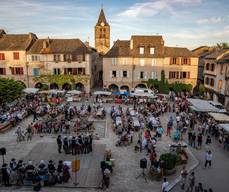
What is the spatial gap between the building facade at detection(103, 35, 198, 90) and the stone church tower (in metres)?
29.4

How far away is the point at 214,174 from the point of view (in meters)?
18.0

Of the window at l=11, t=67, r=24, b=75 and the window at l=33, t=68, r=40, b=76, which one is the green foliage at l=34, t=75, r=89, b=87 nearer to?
the window at l=33, t=68, r=40, b=76

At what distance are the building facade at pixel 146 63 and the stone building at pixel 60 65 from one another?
154 inches

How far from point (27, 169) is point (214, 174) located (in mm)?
12058

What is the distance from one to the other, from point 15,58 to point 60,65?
8.47 meters

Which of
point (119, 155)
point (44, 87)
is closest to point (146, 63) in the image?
point (44, 87)

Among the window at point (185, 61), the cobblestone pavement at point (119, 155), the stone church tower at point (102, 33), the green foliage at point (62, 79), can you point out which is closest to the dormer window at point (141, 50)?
the window at point (185, 61)

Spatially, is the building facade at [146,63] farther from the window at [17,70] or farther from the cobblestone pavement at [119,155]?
the cobblestone pavement at [119,155]

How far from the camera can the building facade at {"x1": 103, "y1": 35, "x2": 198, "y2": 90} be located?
49625 millimetres

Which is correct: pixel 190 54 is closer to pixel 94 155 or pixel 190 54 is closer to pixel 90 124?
pixel 90 124

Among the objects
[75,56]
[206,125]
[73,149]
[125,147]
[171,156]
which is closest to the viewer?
[171,156]

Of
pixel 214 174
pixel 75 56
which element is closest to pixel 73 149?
pixel 214 174

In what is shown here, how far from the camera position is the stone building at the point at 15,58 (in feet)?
163

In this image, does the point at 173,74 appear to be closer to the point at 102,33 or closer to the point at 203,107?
the point at 203,107
